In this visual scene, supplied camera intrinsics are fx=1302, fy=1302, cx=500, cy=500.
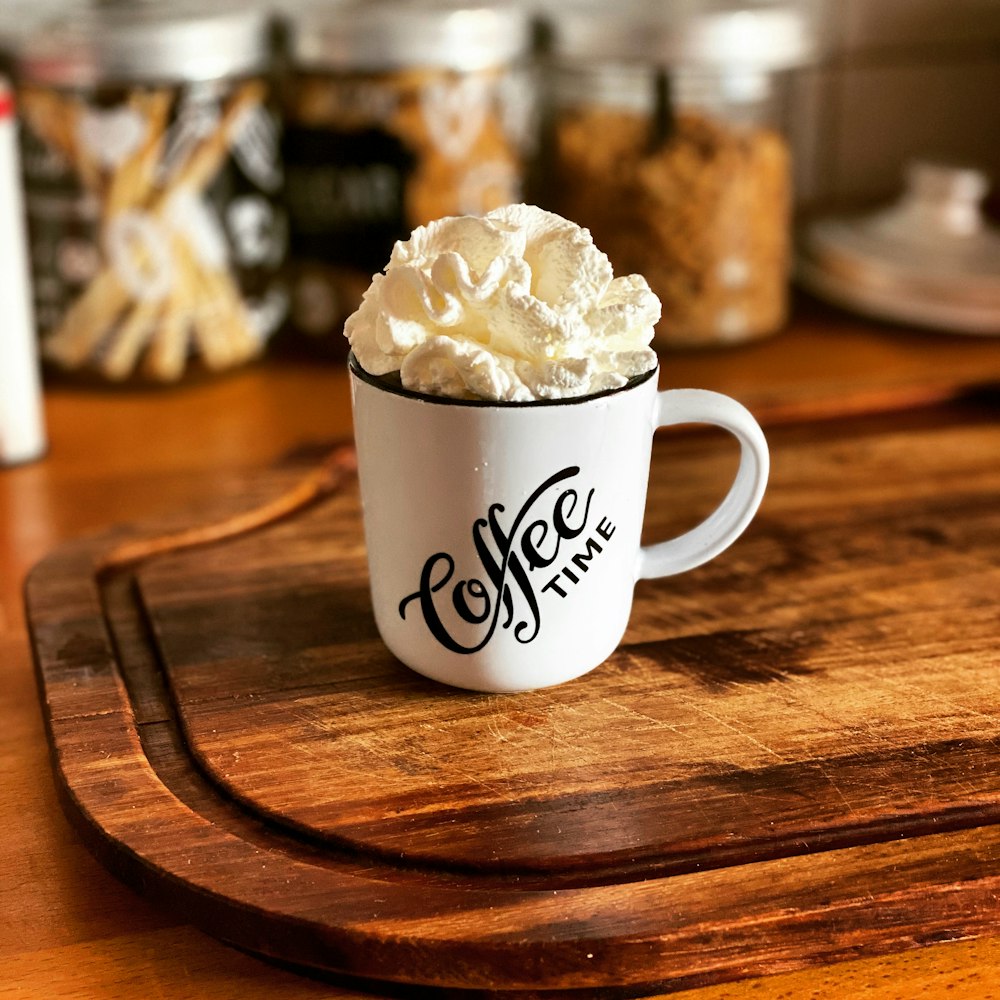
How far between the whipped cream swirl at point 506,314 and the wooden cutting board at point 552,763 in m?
0.15

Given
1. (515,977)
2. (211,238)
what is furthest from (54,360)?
(515,977)

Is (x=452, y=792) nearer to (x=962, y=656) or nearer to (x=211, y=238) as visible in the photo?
(x=962, y=656)

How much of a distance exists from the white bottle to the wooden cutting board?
8.3 inches

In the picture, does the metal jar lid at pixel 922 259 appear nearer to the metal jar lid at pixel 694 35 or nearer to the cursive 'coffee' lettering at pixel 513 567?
the metal jar lid at pixel 694 35

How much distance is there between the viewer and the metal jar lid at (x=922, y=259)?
1.09 m

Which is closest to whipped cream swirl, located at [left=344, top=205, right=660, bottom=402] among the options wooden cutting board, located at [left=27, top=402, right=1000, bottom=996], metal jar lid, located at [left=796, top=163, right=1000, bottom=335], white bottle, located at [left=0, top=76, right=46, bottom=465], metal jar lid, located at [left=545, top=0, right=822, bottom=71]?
wooden cutting board, located at [left=27, top=402, right=1000, bottom=996]

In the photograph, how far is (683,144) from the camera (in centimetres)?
102

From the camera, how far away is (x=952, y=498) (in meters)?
0.80

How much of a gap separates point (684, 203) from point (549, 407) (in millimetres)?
555

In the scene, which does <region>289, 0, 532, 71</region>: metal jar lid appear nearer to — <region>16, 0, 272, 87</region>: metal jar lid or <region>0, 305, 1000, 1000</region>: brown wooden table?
<region>16, 0, 272, 87</region>: metal jar lid

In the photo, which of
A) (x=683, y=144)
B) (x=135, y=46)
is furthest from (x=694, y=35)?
(x=135, y=46)

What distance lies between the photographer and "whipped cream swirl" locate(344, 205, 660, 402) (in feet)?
1.72

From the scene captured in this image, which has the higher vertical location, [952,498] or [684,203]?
[684,203]

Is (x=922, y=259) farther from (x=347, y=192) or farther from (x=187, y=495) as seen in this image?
(x=187, y=495)
